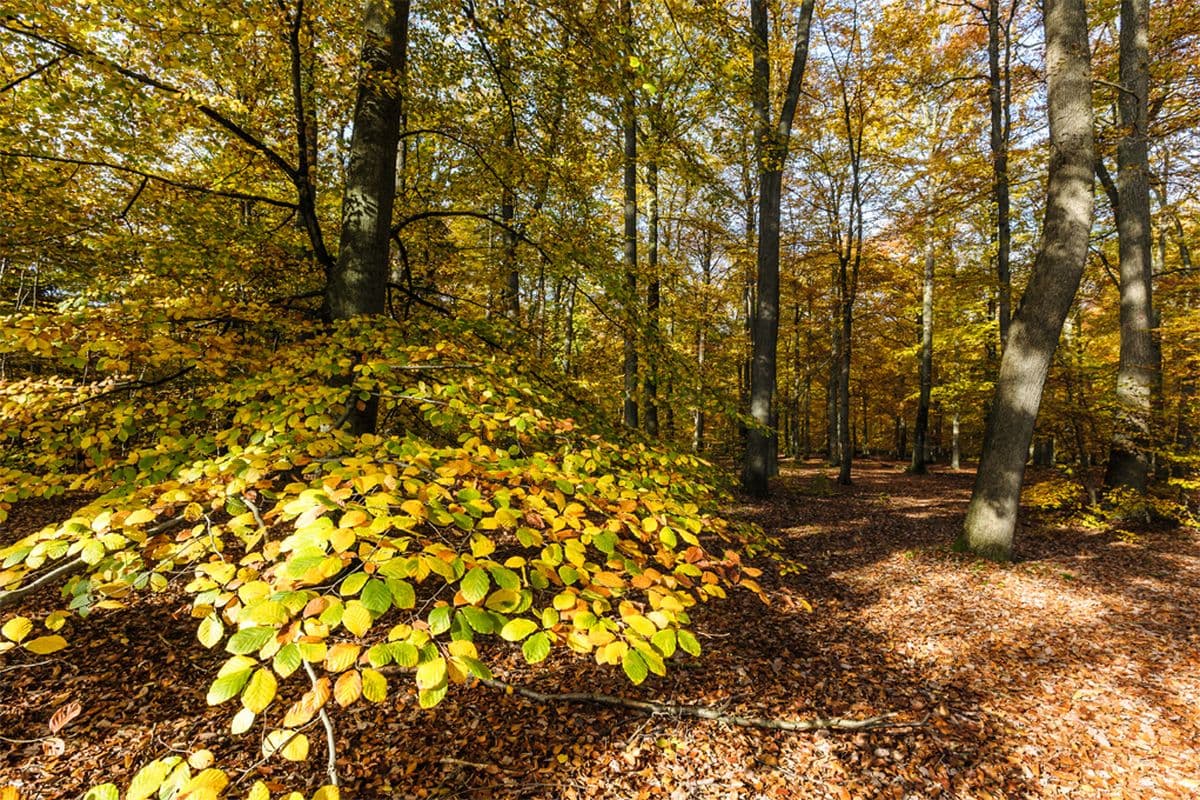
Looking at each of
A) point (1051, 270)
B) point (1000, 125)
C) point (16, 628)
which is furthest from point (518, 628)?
point (1000, 125)

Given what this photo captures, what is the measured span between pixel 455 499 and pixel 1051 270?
7530mm

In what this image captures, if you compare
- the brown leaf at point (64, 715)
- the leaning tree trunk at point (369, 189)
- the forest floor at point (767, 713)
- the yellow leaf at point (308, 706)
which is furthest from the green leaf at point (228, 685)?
the leaning tree trunk at point (369, 189)

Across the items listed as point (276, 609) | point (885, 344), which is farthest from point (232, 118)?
point (885, 344)

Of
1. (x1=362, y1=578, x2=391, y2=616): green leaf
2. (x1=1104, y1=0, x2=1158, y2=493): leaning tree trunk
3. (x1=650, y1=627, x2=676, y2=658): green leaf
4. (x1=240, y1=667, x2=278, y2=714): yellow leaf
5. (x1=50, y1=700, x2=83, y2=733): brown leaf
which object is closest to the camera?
(x1=240, y1=667, x2=278, y2=714): yellow leaf

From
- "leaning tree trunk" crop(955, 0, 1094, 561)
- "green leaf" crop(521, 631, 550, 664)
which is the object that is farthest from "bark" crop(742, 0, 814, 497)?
"green leaf" crop(521, 631, 550, 664)

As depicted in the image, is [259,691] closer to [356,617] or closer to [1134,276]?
[356,617]

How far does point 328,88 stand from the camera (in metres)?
4.83

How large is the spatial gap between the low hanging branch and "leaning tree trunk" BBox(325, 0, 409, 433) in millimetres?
2702

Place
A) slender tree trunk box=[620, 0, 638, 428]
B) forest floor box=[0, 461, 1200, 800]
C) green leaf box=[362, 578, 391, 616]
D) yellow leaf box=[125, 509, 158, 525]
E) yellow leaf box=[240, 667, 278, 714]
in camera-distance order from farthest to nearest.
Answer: slender tree trunk box=[620, 0, 638, 428] < forest floor box=[0, 461, 1200, 800] < yellow leaf box=[125, 509, 158, 525] < green leaf box=[362, 578, 391, 616] < yellow leaf box=[240, 667, 278, 714]

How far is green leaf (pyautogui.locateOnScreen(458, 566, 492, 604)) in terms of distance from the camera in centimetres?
147

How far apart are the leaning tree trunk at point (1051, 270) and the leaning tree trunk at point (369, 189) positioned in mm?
7537

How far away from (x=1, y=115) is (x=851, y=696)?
883cm

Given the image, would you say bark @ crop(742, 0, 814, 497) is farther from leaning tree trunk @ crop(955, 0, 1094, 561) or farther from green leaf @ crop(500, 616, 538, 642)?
green leaf @ crop(500, 616, 538, 642)

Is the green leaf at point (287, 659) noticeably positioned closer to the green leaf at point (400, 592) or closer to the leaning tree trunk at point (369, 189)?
the green leaf at point (400, 592)
